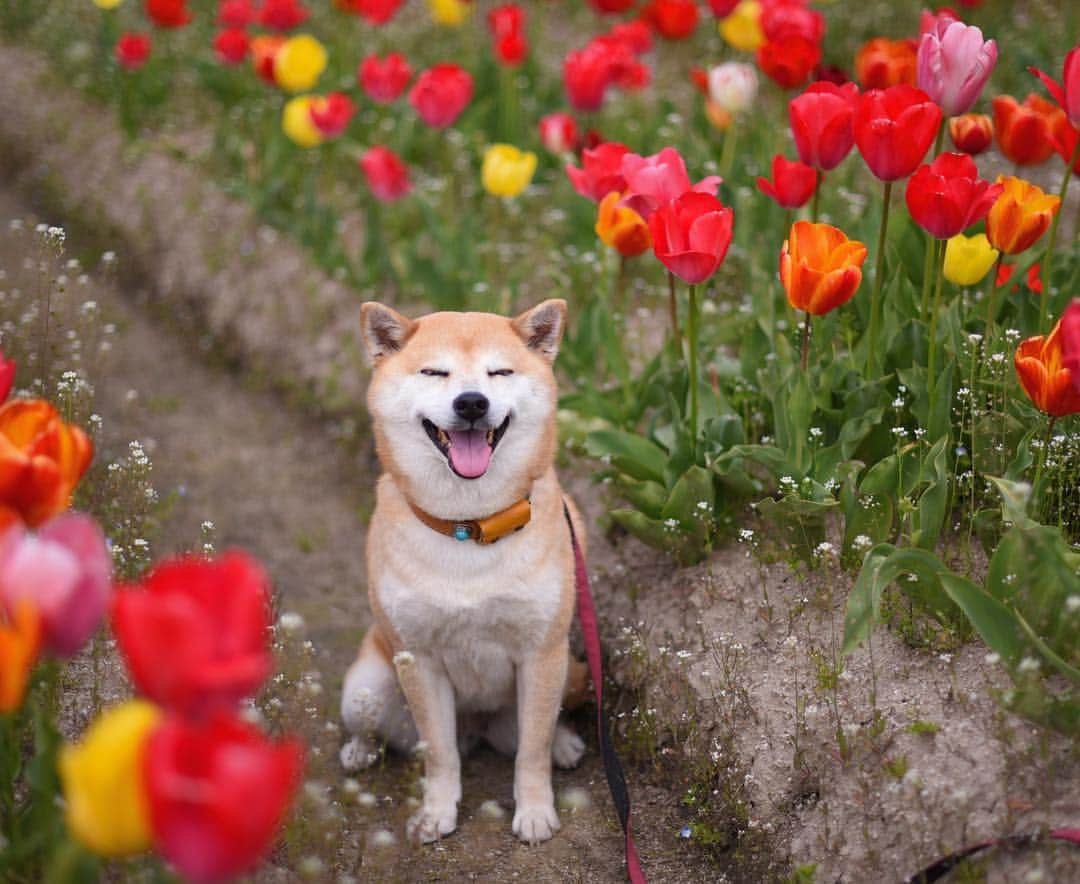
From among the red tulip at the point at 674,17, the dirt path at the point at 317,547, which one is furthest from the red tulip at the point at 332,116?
the red tulip at the point at 674,17

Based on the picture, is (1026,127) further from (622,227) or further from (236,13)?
(236,13)

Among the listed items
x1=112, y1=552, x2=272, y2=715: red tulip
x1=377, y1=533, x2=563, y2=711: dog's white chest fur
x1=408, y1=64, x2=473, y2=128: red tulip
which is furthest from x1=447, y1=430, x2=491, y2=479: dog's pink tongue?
x1=408, y1=64, x2=473, y2=128: red tulip

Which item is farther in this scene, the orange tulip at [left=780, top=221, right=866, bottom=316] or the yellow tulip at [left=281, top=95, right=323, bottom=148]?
the yellow tulip at [left=281, top=95, right=323, bottom=148]

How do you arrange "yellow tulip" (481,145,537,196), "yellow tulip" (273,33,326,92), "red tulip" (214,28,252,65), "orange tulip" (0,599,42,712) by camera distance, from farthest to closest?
"red tulip" (214,28,252,65), "yellow tulip" (273,33,326,92), "yellow tulip" (481,145,537,196), "orange tulip" (0,599,42,712)

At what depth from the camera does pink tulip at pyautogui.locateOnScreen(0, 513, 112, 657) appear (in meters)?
1.59

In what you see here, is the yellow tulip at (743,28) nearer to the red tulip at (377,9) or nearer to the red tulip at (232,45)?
the red tulip at (377,9)

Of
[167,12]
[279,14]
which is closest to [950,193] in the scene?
[279,14]

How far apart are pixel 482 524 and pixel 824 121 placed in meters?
1.44

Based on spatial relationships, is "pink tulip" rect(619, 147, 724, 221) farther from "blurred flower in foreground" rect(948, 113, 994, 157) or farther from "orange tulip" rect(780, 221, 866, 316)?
"blurred flower in foreground" rect(948, 113, 994, 157)

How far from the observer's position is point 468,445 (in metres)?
2.98

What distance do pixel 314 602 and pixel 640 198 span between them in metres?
2.17

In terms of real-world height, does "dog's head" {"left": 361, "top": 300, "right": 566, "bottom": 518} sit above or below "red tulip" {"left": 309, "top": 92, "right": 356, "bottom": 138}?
above

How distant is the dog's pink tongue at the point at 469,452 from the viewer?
2.95m

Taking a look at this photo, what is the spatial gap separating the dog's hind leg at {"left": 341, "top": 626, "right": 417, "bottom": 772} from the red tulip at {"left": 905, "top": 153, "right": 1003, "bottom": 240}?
197 centimetres
